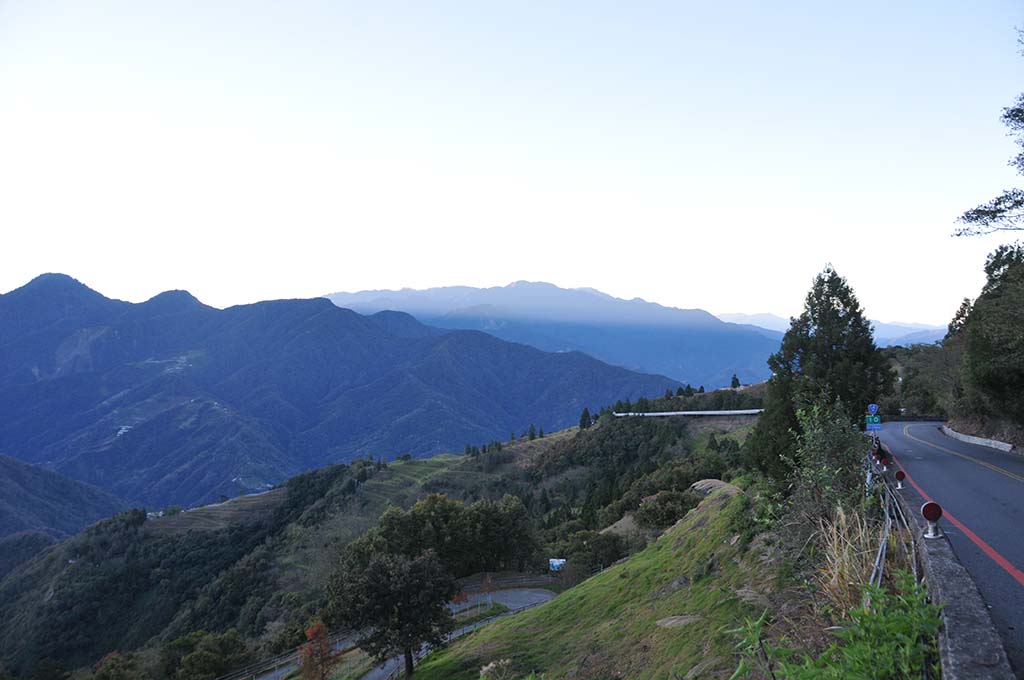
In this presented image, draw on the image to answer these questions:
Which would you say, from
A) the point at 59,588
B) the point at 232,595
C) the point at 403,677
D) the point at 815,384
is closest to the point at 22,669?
the point at 59,588

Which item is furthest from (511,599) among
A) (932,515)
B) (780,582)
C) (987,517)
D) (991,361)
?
(932,515)

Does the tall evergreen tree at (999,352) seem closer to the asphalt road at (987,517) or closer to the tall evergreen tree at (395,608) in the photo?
the asphalt road at (987,517)

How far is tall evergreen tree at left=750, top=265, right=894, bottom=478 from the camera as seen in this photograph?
1867 centimetres

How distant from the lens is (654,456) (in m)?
83.4

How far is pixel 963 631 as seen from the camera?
4461 mm

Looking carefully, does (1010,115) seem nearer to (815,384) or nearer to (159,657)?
(815,384)

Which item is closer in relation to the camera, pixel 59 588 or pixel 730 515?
pixel 730 515

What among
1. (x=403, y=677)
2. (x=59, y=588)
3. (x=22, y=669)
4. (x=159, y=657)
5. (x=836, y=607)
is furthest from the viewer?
(x=59, y=588)

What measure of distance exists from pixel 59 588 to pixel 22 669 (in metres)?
19.3

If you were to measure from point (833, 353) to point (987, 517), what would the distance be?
884cm

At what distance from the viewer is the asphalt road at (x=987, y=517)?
644 cm

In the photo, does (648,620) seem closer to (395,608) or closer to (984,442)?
(395,608)

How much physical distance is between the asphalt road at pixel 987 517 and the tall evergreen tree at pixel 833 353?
10.5 feet

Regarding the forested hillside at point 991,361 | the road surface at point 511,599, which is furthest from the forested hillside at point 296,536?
the forested hillside at point 991,361
